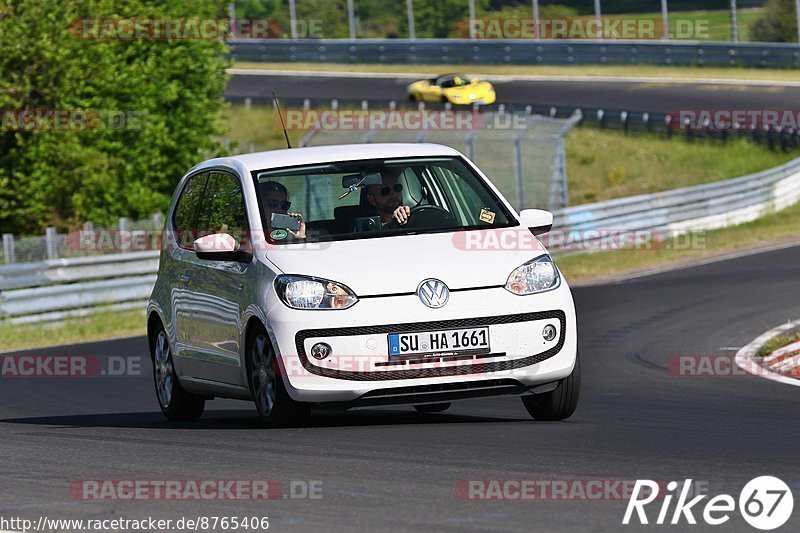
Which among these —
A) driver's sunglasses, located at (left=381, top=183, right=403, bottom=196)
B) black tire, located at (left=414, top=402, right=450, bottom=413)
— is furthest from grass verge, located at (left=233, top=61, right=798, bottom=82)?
driver's sunglasses, located at (left=381, top=183, right=403, bottom=196)

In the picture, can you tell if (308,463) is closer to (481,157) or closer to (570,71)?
(481,157)

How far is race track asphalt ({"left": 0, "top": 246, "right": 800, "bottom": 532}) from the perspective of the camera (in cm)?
616

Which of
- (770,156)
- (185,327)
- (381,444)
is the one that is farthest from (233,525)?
(770,156)

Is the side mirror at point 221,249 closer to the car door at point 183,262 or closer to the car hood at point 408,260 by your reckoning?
the car hood at point 408,260

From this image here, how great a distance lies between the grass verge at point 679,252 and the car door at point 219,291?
648 inches

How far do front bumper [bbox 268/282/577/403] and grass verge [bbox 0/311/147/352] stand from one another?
43.8 ft

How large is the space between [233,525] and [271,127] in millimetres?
50674

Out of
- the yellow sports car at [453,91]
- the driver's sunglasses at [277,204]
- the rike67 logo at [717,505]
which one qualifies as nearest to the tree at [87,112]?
the yellow sports car at [453,91]

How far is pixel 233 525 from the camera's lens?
603cm

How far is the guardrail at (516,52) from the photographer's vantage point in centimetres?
5650

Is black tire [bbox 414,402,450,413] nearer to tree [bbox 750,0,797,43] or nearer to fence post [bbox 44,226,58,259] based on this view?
fence post [bbox 44,226,58,259]

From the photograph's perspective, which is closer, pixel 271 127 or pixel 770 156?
pixel 770 156

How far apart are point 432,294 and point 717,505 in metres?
2.81

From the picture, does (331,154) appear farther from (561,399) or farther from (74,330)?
(74,330)
